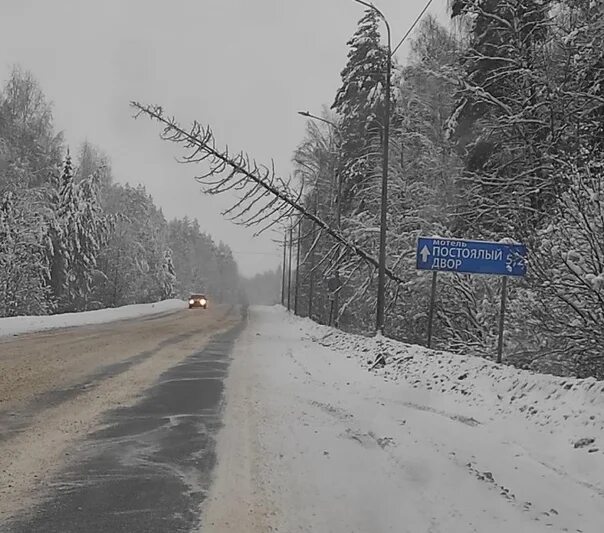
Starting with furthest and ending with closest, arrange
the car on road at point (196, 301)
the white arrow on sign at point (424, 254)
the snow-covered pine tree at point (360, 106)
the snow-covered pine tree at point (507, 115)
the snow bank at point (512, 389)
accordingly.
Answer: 1. the car on road at point (196, 301)
2. the snow-covered pine tree at point (360, 106)
3. the snow-covered pine tree at point (507, 115)
4. the white arrow on sign at point (424, 254)
5. the snow bank at point (512, 389)

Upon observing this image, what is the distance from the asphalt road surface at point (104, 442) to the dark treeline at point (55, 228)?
2173cm

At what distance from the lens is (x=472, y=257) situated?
507 inches

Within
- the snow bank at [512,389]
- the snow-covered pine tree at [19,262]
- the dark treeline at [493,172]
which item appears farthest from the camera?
the snow-covered pine tree at [19,262]

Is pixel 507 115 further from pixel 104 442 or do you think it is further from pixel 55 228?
pixel 55 228

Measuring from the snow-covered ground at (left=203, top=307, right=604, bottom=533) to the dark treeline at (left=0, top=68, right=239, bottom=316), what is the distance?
26.5 m

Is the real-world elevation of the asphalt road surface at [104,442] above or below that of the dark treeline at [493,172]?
below

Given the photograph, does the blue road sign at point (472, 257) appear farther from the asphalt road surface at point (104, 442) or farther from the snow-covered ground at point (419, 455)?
the asphalt road surface at point (104, 442)

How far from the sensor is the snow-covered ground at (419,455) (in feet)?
16.5

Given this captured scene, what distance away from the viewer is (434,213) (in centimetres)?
2459

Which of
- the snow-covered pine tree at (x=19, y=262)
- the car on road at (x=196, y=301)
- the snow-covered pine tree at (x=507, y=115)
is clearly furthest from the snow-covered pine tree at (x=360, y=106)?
the car on road at (x=196, y=301)

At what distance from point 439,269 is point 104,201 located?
59.2 meters

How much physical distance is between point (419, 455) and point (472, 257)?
21.7ft

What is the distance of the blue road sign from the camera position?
12.0m

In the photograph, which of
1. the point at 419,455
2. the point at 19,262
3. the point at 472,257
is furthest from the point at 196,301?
the point at 419,455
